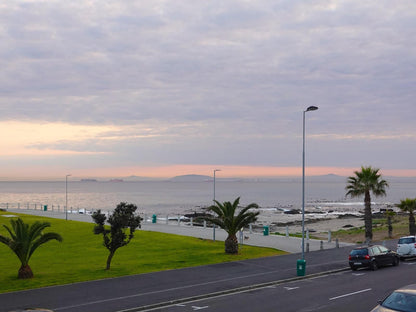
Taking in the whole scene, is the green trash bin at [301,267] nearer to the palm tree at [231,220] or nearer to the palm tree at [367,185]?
the palm tree at [231,220]

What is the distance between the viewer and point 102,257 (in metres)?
30.2

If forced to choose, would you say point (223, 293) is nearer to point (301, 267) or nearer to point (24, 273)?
point (301, 267)

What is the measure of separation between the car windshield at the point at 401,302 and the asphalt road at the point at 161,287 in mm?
8975

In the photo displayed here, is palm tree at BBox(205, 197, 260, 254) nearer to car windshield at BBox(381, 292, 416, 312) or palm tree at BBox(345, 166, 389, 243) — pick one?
palm tree at BBox(345, 166, 389, 243)

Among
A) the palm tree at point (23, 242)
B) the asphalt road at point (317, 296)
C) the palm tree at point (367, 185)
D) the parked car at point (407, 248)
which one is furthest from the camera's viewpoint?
the palm tree at point (367, 185)

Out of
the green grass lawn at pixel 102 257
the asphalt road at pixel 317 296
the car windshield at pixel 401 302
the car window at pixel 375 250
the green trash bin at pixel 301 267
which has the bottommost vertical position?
the green grass lawn at pixel 102 257

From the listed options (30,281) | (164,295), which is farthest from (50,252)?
(164,295)

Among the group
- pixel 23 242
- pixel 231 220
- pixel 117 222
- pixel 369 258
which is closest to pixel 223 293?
pixel 117 222

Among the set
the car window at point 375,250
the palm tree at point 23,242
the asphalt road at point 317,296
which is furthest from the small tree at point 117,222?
the car window at point 375,250

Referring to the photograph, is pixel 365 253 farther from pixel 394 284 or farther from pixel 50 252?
pixel 50 252

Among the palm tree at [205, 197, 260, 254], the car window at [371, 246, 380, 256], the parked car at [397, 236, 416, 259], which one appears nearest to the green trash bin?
the car window at [371, 246, 380, 256]

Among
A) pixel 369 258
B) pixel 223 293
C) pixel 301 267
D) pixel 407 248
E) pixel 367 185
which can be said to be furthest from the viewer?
pixel 367 185

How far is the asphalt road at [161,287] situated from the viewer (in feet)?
59.0

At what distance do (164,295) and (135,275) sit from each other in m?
5.05
